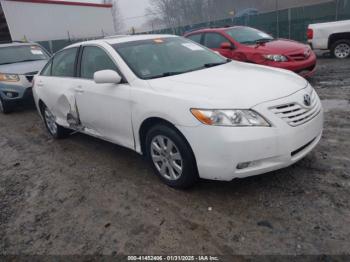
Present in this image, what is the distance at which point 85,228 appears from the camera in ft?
9.73

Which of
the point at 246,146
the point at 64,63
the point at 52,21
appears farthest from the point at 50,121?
the point at 52,21

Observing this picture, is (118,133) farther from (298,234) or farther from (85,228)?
(298,234)

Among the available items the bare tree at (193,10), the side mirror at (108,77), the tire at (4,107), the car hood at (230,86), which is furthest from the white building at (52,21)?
the bare tree at (193,10)

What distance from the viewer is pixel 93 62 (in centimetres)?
423

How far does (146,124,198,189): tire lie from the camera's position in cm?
308

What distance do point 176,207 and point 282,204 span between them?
1.01 meters

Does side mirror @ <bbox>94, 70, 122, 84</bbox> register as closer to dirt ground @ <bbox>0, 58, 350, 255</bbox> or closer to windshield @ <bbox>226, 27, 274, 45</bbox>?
dirt ground @ <bbox>0, 58, 350, 255</bbox>

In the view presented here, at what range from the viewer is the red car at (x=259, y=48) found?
730 centimetres

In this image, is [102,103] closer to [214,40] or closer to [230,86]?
[230,86]

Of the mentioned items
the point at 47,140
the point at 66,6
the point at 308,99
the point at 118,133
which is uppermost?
the point at 66,6

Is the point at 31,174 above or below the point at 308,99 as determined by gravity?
below

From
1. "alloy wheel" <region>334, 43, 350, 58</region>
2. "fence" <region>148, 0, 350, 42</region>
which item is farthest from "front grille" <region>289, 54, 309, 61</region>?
"fence" <region>148, 0, 350, 42</region>

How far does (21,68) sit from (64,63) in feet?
12.8

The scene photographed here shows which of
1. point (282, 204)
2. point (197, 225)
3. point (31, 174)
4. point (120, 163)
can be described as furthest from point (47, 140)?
point (282, 204)
